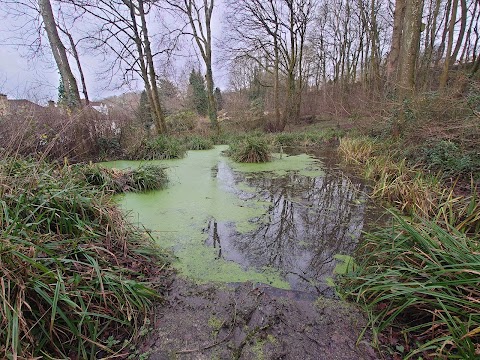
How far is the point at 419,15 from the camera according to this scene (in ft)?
14.6

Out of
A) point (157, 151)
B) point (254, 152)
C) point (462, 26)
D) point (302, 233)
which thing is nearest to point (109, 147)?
point (157, 151)

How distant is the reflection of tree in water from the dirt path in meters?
0.26

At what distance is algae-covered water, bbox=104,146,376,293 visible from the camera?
1.93 meters

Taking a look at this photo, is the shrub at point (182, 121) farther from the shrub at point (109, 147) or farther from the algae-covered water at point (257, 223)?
the algae-covered water at point (257, 223)

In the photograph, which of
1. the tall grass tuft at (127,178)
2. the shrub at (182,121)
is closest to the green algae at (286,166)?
the tall grass tuft at (127,178)

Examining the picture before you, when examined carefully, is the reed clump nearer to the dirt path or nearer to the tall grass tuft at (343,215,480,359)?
the tall grass tuft at (343,215,480,359)

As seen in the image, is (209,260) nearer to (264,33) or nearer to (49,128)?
(49,128)

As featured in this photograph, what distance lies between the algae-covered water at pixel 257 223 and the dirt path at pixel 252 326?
17cm

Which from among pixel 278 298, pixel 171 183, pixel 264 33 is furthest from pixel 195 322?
pixel 264 33

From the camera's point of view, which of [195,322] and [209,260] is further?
[209,260]

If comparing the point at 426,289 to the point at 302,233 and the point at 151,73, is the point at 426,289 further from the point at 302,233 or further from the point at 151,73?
the point at 151,73

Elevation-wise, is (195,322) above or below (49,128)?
below

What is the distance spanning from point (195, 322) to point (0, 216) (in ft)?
4.46

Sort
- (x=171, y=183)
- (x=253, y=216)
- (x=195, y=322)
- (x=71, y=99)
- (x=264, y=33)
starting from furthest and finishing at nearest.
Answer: (x=264, y=33)
(x=71, y=99)
(x=171, y=183)
(x=253, y=216)
(x=195, y=322)
